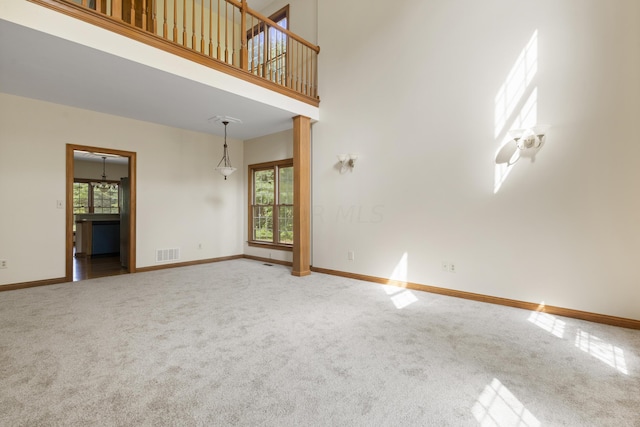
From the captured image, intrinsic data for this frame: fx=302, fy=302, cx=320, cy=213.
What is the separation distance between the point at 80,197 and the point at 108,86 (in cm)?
874

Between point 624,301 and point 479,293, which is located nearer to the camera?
point 624,301

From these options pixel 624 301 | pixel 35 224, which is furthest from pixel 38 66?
pixel 624 301

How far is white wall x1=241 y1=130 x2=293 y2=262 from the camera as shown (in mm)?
6121

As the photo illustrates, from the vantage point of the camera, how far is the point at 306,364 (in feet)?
7.04

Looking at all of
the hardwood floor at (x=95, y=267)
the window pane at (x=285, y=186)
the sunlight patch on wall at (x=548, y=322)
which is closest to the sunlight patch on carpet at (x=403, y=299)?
the sunlight patch on wall at (x=548, y=322)

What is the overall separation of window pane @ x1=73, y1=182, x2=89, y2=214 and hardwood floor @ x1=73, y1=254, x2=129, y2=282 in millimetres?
4656

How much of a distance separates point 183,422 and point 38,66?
13.1ft

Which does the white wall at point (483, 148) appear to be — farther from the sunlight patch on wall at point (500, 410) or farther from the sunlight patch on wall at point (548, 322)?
the sunlight patch on wall at point (500, 410)

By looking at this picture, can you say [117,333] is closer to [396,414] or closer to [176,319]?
[176,319]

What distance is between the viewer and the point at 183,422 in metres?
1.55

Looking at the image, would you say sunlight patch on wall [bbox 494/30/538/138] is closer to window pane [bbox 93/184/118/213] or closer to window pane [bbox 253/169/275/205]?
window pane [bbox 253/169/275/205]

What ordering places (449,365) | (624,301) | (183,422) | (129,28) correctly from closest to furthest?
(183,422) → (449,365) → (624,301) → (129,28)

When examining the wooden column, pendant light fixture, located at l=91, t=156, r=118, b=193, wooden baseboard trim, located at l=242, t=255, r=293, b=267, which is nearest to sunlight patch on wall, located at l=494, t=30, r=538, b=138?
the wooden column

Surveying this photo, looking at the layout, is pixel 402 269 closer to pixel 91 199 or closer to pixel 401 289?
pixel 401 289
